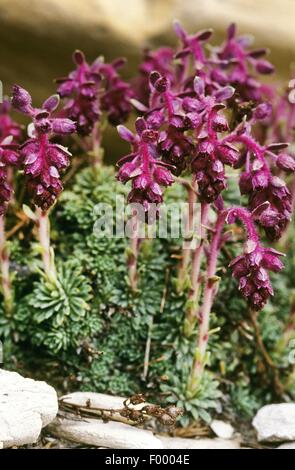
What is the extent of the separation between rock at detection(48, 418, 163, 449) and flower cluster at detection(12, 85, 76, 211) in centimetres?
66

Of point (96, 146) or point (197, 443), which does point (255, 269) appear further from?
point (96, 146)

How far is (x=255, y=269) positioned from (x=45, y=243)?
66cm

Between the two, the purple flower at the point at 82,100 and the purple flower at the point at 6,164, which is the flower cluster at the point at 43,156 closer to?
the purple flower at the point at 6,164

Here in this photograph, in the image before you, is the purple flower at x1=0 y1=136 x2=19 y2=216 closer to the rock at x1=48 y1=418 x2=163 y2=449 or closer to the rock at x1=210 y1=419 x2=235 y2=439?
the rock at x1=48 y1=418 x2=163 y2=449

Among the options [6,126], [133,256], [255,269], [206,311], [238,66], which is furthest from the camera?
[238,66]

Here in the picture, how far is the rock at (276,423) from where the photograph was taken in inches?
77.7

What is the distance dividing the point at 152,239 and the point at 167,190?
23 cm

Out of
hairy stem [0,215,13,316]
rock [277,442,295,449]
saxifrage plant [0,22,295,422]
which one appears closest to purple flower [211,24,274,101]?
saxifrage plant [0,22,295,422]

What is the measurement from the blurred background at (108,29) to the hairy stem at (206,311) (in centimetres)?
103

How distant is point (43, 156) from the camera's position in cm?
171

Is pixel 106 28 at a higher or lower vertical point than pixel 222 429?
higher

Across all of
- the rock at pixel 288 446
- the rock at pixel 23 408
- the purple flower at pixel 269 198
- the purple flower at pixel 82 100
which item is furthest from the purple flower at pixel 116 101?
the rock at pixel 288 446

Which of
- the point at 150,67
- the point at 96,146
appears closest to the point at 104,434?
the point at 96,146

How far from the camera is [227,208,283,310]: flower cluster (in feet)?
5.53
